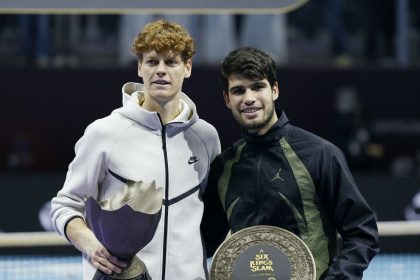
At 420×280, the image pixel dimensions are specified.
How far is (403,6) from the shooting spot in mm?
12188

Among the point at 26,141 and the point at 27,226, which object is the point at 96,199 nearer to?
the point at 27,226

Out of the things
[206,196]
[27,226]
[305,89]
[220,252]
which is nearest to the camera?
[220,252]

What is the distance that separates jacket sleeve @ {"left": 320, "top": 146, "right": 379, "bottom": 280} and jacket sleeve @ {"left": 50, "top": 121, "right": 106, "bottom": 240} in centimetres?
75

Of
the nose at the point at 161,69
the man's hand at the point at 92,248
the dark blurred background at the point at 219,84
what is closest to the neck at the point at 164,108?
the nose at the point at 161,69

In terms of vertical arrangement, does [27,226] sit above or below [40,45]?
below

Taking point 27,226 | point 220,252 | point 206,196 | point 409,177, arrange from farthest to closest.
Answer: point 409,177 < point 27,226 < point 206,196 < point 220,252

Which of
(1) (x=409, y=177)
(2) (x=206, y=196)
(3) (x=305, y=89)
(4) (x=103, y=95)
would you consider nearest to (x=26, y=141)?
(4) (x=103, y=95)

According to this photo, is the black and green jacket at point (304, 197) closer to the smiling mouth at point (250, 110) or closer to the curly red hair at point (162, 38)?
the smiling mouth at point (250, 110)

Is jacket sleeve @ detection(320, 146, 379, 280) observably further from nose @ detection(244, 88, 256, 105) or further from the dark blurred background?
the dark blurred background

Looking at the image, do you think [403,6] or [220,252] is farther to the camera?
[403,6]

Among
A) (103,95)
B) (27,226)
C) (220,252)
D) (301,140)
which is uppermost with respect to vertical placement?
(301,140)

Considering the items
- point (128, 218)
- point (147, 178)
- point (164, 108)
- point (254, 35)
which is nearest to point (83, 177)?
point (147, 178)

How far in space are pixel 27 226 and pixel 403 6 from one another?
506cm

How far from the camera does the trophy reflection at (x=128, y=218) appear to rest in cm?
314
